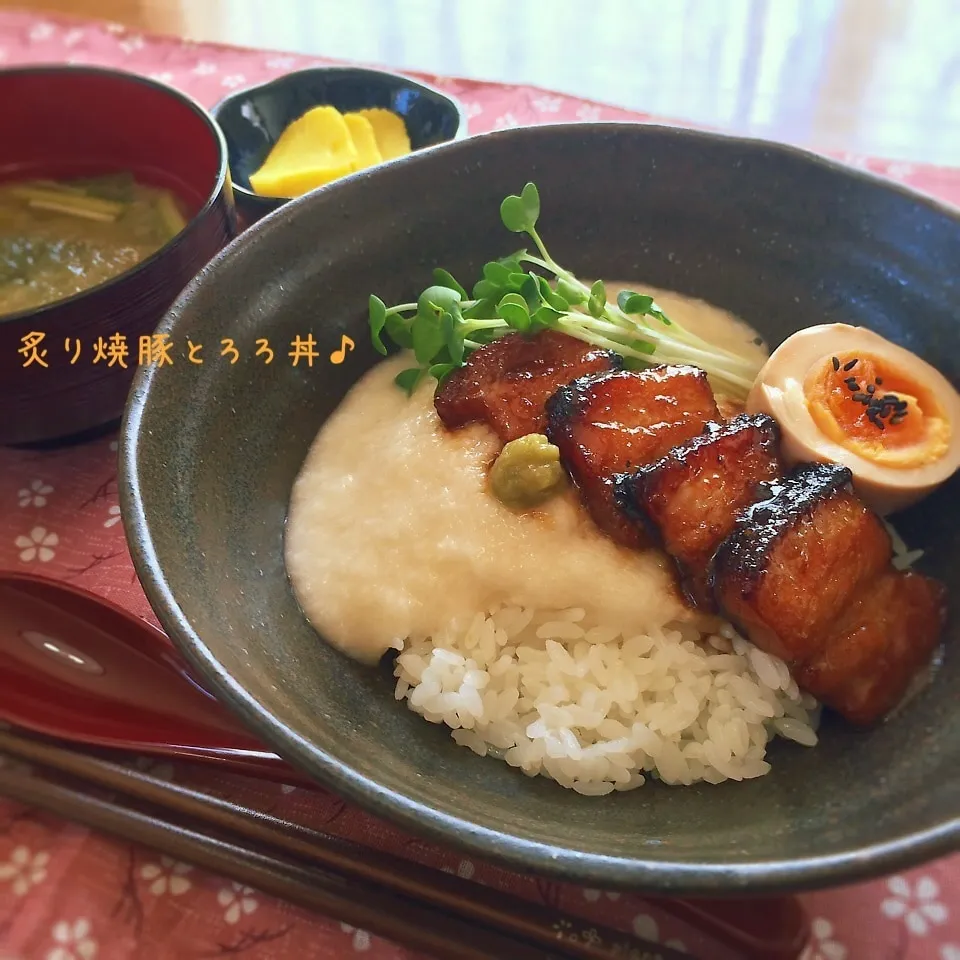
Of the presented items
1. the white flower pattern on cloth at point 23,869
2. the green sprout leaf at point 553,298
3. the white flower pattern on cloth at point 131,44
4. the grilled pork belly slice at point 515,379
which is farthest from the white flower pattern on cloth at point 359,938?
the white flower pattern on cloth at point 131,44

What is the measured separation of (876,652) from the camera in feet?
5.37

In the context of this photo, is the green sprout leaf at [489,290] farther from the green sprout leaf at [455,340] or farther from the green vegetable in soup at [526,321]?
the green sprout leaf at [455,340]

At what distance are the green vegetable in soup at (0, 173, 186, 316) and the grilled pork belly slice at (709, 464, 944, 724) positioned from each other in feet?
5.91

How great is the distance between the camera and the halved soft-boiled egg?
1.87m

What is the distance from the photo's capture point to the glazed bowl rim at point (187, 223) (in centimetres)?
190

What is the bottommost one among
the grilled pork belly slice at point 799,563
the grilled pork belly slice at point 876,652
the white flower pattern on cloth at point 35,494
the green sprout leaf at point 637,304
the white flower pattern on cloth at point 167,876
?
the white flower pattern on cloth at point 167,876

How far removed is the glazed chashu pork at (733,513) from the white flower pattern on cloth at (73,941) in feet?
3.95

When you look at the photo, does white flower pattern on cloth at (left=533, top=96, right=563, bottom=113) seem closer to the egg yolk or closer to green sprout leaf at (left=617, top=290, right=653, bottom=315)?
green sprout leaf at (left=617, top=290, right=653, bottom=315)

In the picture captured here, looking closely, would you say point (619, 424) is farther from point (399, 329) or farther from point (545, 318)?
point (399, 329)

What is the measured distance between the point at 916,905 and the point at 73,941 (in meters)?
1.46

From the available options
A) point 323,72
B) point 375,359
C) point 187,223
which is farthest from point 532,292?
point 323,72

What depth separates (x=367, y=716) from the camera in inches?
65.6

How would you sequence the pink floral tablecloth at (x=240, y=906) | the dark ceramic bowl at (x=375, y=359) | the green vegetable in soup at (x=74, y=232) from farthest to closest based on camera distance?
the green vegetable in soup at (x=74, y=232) < the pink floral tablecloth at (x=240, y=906) < the dark ceramic bowl at (x=375, y=359)

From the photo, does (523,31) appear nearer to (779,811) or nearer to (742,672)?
(742,672)
